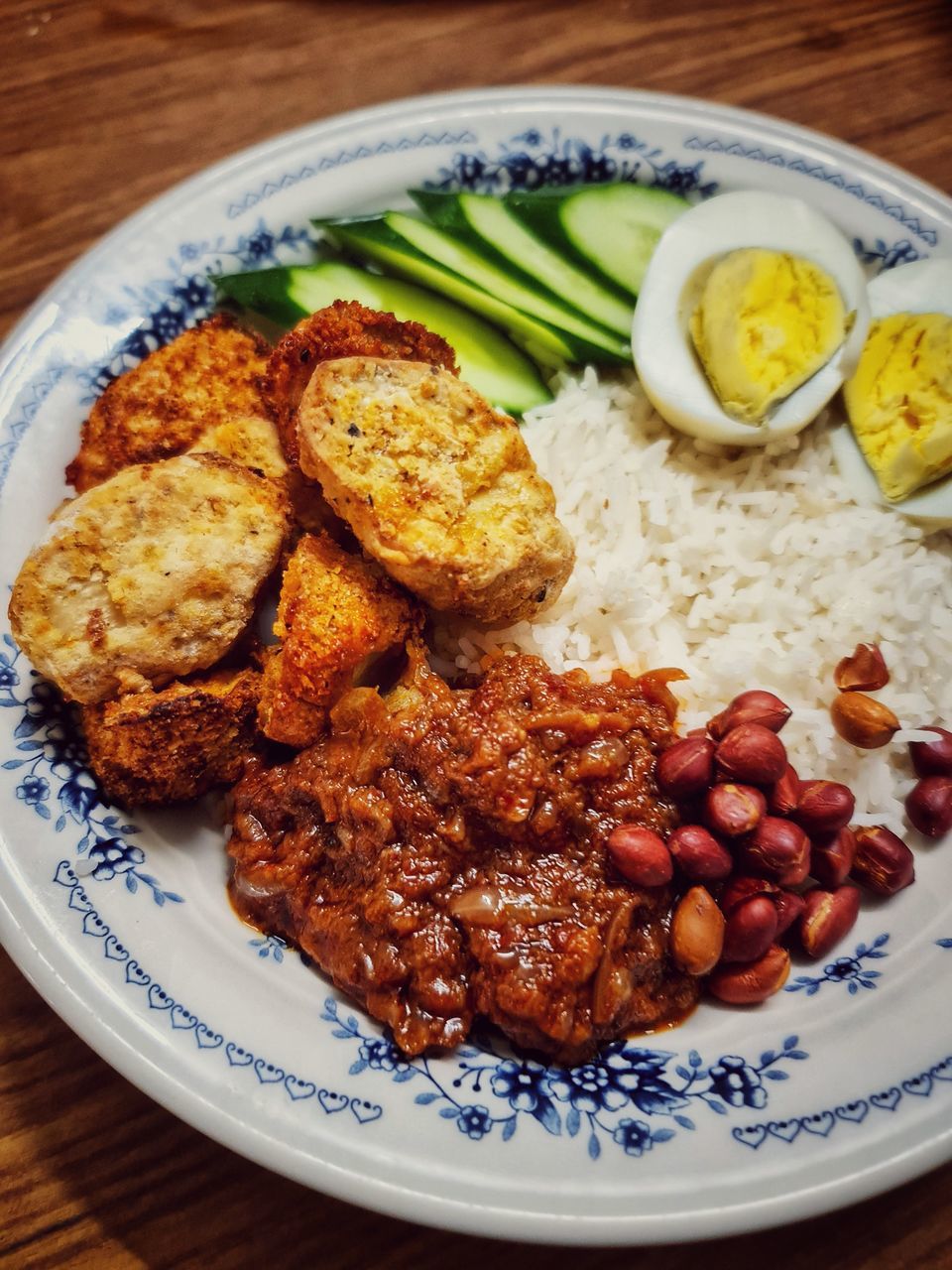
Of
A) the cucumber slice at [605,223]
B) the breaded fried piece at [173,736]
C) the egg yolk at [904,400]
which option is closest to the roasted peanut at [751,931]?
the breaded fried piece at [173,736]

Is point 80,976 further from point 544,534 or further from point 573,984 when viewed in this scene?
point 544,534

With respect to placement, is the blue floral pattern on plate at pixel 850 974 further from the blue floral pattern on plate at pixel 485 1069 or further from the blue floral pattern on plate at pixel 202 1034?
the blue floral pattern on plate at pixel 202 1034

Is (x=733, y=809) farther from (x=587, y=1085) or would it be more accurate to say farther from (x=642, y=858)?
(x=587, y=1085)

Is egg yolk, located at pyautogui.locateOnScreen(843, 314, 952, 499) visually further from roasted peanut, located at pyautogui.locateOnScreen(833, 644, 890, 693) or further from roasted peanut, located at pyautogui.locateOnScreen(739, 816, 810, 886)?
roasted peanut, located at pyautogui.locateOnScreen(739, 816, 810, 886)

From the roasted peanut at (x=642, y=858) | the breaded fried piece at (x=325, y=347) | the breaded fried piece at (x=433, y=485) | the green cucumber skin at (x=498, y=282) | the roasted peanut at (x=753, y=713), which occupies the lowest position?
the roasted peanut at (x=642, y=858)

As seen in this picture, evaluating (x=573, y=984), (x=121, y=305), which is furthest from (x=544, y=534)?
(x=121, y=305)

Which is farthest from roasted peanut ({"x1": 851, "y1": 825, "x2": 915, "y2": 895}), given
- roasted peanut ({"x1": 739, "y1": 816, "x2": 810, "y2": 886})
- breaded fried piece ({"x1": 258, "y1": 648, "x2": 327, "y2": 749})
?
breaded fried piece ({"x1": 258, "y1": 648, "x2": 327, "y2": 749})

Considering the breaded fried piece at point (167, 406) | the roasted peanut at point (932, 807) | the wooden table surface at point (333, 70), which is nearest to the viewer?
the roasted peanut at point (932, 807)
